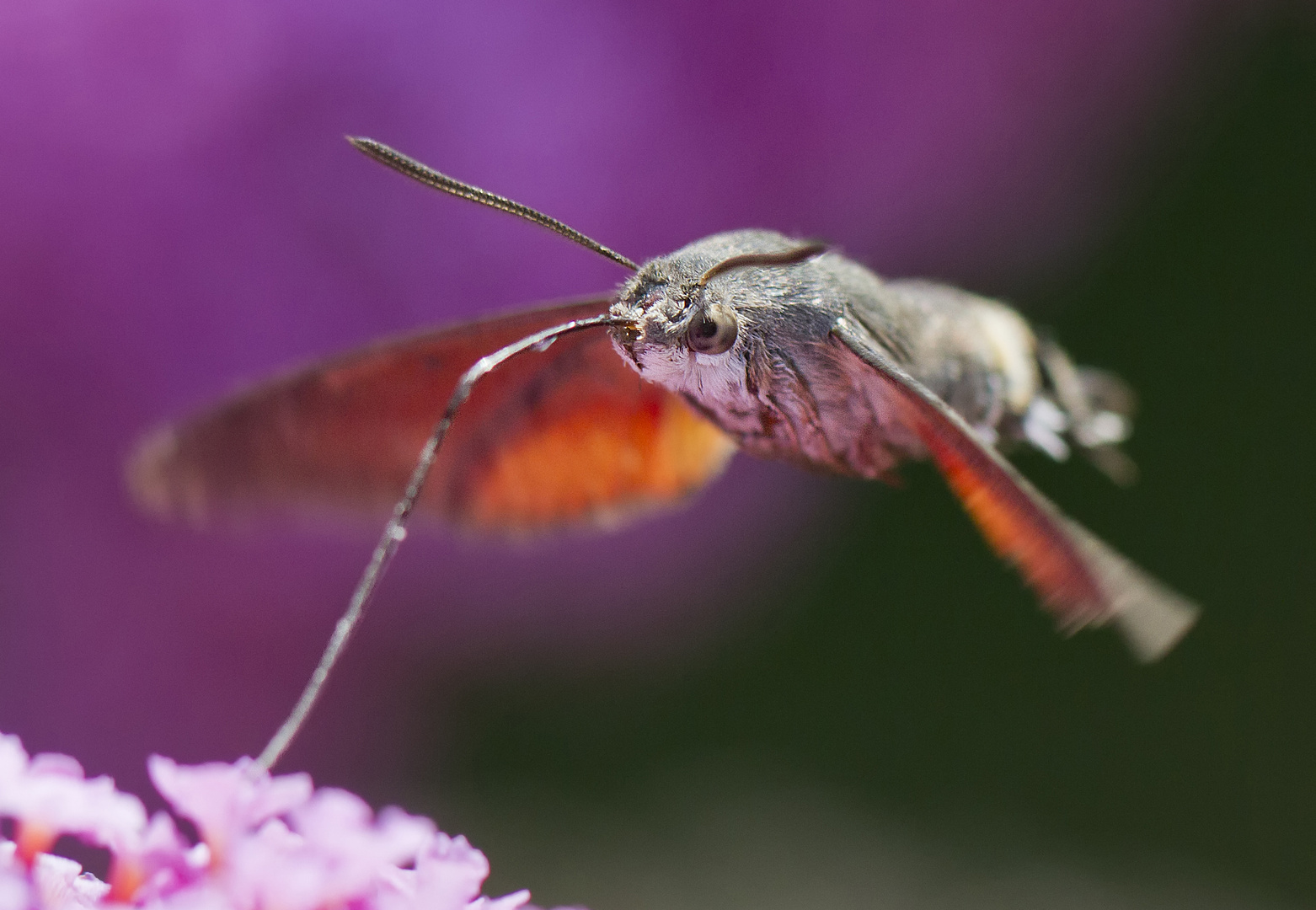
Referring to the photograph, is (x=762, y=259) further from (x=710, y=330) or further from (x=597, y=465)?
(x=597, y=465)

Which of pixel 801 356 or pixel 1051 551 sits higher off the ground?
pixel 801 356

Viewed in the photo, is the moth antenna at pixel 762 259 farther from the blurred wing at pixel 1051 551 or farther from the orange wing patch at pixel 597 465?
the orange wing patch at pixel 597 465

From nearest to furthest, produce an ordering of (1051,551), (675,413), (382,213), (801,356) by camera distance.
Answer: (1051,551), (801,356), (675,413), (382,213)

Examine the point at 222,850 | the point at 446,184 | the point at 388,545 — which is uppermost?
the point at 446,184

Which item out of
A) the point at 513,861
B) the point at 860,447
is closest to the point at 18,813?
the point at 860,447

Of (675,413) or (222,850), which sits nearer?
(222,850)

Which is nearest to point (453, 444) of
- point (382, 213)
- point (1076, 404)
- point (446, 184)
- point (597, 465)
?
point (597, 465)

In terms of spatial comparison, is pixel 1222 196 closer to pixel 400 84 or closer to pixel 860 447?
pixel 400 84
